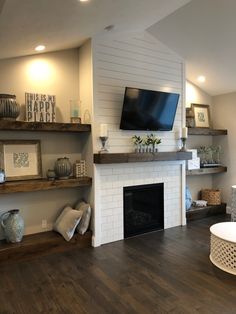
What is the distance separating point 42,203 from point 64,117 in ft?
4.33

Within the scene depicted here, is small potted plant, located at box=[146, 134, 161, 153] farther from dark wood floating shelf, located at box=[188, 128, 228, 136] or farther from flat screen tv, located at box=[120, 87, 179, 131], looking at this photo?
dark wood floating shelf, located at box=[188, 128, 228, 136]

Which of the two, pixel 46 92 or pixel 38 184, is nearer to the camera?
pixel 38 184

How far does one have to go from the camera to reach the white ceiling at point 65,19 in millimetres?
2369

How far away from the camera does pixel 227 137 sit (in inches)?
222

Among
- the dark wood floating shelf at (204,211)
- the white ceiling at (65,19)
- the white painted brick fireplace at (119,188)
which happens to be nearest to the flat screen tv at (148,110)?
the white painted brick fireplace at (119,188)

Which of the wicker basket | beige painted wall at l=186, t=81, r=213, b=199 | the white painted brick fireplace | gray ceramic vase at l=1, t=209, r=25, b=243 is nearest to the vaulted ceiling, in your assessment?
beige painted wall at l=186, t=81, r=213, b=199

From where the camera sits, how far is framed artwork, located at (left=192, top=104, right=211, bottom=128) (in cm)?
559

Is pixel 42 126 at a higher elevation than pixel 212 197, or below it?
higher

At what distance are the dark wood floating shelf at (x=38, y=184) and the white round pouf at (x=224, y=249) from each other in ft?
6.03

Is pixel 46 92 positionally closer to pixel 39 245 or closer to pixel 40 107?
pixel 40 107

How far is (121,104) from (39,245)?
2.33 m

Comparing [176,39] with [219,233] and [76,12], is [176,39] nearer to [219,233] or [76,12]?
[76,12]

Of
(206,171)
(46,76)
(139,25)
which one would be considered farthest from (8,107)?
(206,171)

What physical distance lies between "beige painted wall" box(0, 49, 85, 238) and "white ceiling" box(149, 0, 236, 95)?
5.16 feet
